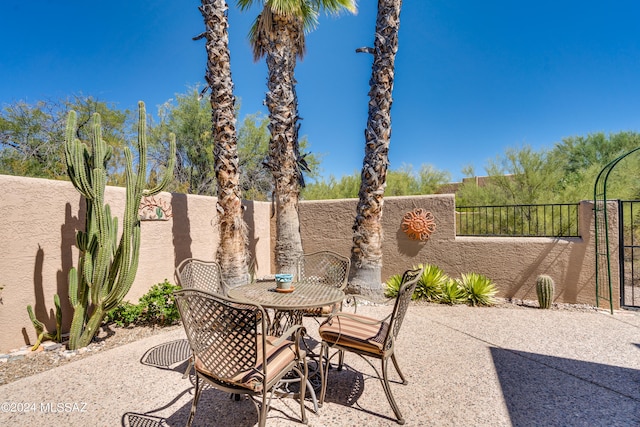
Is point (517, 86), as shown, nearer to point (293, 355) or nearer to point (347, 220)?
point (347, 220)

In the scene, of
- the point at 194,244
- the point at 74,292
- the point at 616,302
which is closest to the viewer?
the point at 74,292

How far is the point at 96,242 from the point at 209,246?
289 centimetres

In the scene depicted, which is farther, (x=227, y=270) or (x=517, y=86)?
(x=517, y=86)

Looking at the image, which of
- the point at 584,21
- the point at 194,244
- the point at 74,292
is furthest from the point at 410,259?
the point at 584,21

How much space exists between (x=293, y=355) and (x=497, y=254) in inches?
220

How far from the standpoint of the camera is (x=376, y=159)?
629 cm

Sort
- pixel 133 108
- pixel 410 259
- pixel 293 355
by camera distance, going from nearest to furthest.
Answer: pixel 293 355
pixel 410 259
pixel 133 108

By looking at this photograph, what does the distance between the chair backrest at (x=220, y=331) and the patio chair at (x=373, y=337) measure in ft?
3.06

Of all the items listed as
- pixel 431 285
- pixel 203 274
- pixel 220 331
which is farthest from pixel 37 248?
pixel 431 285

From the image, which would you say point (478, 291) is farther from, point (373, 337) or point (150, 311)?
Result: point (150, 311)

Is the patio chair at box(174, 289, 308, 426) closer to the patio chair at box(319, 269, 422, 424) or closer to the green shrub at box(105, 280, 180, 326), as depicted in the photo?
the patio chair at box(319, 269, 422, 424)

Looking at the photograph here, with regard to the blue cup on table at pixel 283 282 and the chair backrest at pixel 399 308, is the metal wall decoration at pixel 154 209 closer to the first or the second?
the blue cup on table at pixel 283 282

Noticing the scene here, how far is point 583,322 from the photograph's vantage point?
4.90m

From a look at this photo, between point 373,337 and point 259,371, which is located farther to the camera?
point 373,337
